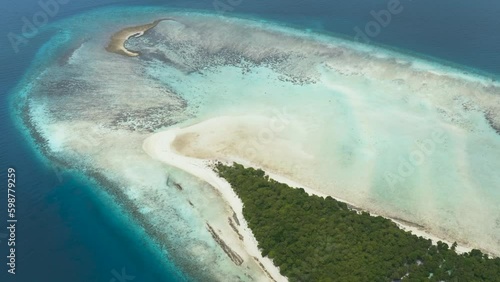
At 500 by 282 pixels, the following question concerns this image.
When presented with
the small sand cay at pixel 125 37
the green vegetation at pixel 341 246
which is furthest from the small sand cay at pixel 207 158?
the small sand cay at pixel 125 37

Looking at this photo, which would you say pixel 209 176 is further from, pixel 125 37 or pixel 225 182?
pixel 125 37

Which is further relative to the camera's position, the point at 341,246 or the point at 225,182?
the point at 225,182

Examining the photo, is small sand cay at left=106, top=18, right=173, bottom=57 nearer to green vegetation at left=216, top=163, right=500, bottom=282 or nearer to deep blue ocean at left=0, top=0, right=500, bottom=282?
deep blue ocean at left=0, top=0, right=500, bottom=282

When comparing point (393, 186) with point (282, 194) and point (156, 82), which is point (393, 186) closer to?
point (282, 194)

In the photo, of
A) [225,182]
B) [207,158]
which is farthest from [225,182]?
[207,158]

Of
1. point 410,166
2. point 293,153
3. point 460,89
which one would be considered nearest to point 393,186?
point 410,166

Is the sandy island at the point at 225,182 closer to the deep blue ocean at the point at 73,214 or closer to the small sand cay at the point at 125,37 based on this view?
the deep blue ocean at the point at 73,214

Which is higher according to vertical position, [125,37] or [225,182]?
[125,37]
